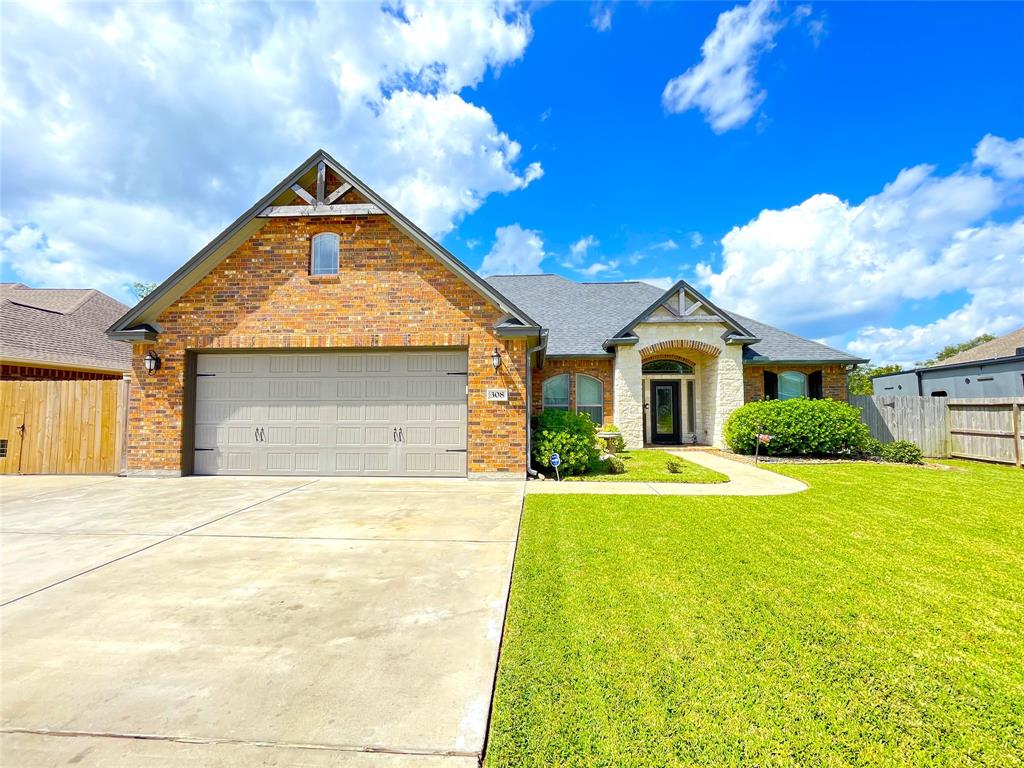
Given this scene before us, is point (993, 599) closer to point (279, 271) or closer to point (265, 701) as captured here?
point (265, 701)

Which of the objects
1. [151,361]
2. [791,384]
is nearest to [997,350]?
[791,384]

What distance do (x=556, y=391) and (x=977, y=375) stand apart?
18146 millimetres

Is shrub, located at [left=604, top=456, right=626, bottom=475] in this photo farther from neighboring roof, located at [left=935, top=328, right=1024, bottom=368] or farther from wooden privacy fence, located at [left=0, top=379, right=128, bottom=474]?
neighboring roof, located at [left=935, top=328, right=1024, bottom=368]

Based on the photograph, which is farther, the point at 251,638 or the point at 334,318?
the point at 334,318

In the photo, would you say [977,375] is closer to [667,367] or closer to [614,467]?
[667,367]

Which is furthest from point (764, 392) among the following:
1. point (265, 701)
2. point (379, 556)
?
point (265, 701)

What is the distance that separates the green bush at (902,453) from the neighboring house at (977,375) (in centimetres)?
990

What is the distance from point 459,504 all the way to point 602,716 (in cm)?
485

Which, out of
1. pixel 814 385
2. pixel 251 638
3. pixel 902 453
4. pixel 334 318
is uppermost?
pixel 334 318

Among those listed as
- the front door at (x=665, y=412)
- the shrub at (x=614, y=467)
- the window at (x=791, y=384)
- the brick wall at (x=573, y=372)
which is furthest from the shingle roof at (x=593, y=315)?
the shrub at (x=614, y=467)

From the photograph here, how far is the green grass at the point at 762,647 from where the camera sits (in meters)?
2.11

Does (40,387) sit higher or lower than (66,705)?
higher

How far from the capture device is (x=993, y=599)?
3.65 meters

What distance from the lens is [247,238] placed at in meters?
9.37
